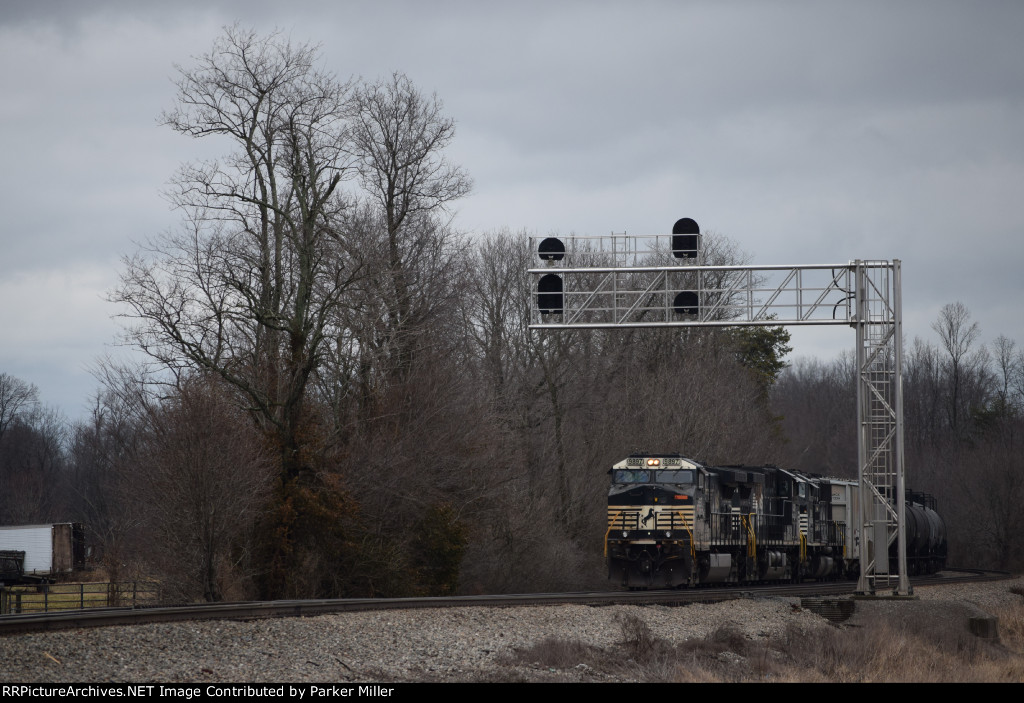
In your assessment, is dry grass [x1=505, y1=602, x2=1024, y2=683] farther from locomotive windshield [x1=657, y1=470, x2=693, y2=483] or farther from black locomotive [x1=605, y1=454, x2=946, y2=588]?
locomotive windshield [x1=657, y1=470, x2=693, y2=483]

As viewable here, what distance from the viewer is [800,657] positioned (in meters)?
19.9

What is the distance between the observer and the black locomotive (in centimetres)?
2928

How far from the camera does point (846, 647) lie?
20422 millimetres

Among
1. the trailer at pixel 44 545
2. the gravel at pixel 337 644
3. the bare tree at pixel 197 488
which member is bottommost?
the trailer at pixel 44 545

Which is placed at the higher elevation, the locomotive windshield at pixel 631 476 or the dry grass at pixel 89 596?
the locomotive windshield at pixel 631 476

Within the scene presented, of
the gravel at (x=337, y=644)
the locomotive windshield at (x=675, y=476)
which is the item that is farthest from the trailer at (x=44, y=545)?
the gravel at (x=337, y=644)

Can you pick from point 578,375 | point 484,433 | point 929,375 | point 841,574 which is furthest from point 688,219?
point 929,375

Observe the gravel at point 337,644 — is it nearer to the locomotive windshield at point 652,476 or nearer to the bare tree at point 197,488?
the locomotive windshield at point 652,476

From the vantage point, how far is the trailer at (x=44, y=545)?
170ft

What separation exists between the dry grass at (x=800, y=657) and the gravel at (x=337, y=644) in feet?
1.59

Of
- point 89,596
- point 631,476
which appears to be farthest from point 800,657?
point 89,596

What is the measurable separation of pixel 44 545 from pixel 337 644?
1620 inches

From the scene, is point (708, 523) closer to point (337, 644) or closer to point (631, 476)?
point (631, 476)
